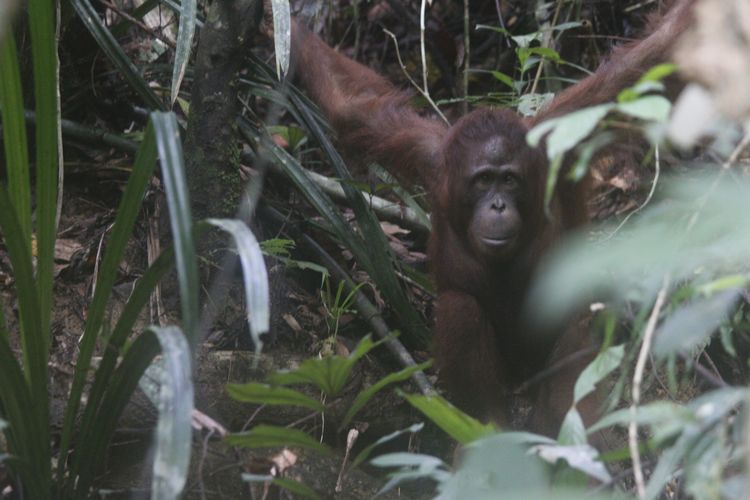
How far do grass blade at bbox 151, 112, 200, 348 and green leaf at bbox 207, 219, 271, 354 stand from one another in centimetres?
10

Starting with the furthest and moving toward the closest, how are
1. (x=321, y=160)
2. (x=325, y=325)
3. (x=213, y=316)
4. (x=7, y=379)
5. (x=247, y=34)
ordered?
(x=321, y=160) < (x=325, y=325) < (x=213, y=316) < (x=247, y=34) < (x=7, y=379)

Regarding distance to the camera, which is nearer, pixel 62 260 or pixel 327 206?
pixel 327 206

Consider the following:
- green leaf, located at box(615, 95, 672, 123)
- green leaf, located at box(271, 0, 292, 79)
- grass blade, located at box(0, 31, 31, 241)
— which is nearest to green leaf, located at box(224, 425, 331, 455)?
grass blade, located at box(0, 31, 31, 241)

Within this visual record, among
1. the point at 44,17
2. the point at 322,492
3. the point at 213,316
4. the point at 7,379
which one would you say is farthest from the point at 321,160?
the point at 7,379

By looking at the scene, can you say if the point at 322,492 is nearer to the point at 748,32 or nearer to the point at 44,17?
the point at 44,17

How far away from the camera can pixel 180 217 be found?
2.00 m

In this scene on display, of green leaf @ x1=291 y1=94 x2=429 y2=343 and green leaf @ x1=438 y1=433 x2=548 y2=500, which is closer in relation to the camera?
green leaf @ x1=438 y1=433 x2=548 y2=500

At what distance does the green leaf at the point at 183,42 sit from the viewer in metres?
3.01

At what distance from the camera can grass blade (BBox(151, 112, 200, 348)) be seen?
1.90 metres

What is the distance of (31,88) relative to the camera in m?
3.89

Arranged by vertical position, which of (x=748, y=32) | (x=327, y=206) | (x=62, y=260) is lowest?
(x=62, y=260)

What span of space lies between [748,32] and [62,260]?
310 centimetres

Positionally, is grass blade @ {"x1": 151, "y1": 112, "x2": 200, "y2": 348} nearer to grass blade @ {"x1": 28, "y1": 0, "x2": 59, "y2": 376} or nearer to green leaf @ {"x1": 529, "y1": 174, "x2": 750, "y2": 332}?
grass blade @ {"x1": 28, "y1": 0, "x2": 59, "y2": 376}

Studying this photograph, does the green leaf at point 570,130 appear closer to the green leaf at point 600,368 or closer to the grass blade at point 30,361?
the green leaf at point 600,368
